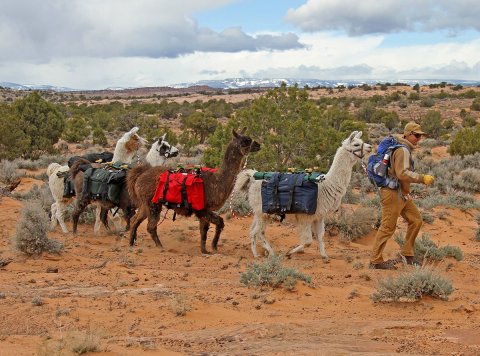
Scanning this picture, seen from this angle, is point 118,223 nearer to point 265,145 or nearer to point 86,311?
point 265,145

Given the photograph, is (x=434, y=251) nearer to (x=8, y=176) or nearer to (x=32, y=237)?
(x=32, y=237)

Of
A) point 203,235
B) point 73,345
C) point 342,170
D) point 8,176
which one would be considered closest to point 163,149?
point 203,235

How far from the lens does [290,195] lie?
10.3 meters

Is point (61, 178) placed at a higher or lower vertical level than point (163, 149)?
lower

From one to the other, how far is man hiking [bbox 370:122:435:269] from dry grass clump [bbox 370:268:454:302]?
183 centimetres

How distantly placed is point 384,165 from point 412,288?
2.52 meters

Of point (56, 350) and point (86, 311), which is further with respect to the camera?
point (86, 311)

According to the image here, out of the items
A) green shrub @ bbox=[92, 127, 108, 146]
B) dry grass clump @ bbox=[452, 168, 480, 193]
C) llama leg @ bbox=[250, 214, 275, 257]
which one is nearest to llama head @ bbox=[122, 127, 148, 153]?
llama leg @ bbox=[250, 214, 275, 257]

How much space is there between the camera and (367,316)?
22.3 feet

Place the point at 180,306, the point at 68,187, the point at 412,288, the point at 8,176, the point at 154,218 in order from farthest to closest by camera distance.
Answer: the point at 8,176
the point at 68,187
the point at 154,218
the point at 412,288
the point at 180,306

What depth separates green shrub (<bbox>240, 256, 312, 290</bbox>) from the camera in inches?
312

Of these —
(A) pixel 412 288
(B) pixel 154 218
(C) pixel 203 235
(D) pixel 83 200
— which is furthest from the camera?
(D) pixel 83 200

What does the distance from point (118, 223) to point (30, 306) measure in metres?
7.35

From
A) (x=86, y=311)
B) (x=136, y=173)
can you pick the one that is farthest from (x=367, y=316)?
(x=136, y=173)
